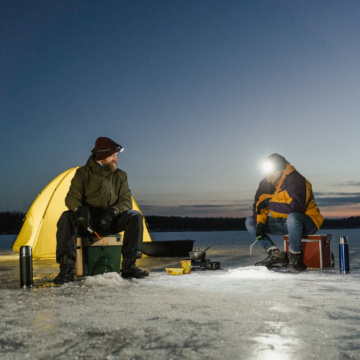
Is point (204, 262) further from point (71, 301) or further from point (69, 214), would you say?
Answer: point (71, 301)

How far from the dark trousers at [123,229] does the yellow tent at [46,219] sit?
374cm

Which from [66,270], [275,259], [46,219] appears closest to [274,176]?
[275,259]

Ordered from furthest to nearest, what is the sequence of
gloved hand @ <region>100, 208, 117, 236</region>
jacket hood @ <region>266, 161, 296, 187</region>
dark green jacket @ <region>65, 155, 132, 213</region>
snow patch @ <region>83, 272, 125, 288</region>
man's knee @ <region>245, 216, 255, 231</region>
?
man's knee @ <region>245, 216, 255, 231</region> < jacket hood @ <region>266, 161, 296, 187</region> < dark green jacket @ <region>65, 155, 132, 213</region> < gloved hand @ <region>100, 208, 117, 236</region> < snow patch @ <region>83, 272, 125, 288</region>

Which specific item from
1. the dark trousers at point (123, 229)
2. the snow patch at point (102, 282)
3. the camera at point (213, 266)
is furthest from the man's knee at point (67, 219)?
the camera at point (213, 266)

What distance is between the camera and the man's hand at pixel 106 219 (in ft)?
15.0

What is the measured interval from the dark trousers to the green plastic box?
106mm

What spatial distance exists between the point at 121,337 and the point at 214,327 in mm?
492

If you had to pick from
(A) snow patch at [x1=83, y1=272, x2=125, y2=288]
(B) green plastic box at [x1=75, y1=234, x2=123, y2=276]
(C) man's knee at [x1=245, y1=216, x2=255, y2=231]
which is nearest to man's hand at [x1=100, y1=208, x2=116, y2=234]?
(B) green plastic box at [x1=75, y1=234, x2=123, y2=276]

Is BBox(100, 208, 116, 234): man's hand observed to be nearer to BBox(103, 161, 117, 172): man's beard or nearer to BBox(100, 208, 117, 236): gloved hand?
BBox(100, 208, 117, 236): gloved hand

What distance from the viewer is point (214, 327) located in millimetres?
2305

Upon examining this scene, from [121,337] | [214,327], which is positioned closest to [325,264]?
[214,327]

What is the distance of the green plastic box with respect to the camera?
4594mm

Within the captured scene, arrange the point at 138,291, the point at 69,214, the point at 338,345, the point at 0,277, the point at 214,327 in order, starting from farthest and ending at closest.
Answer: the point at 0,277 < the point at 69,214 < the point at 138,291 < the point at 214,327 < the point at 338,345

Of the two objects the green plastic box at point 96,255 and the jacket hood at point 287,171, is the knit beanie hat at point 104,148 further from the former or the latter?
the jacket hood at point 287,171
